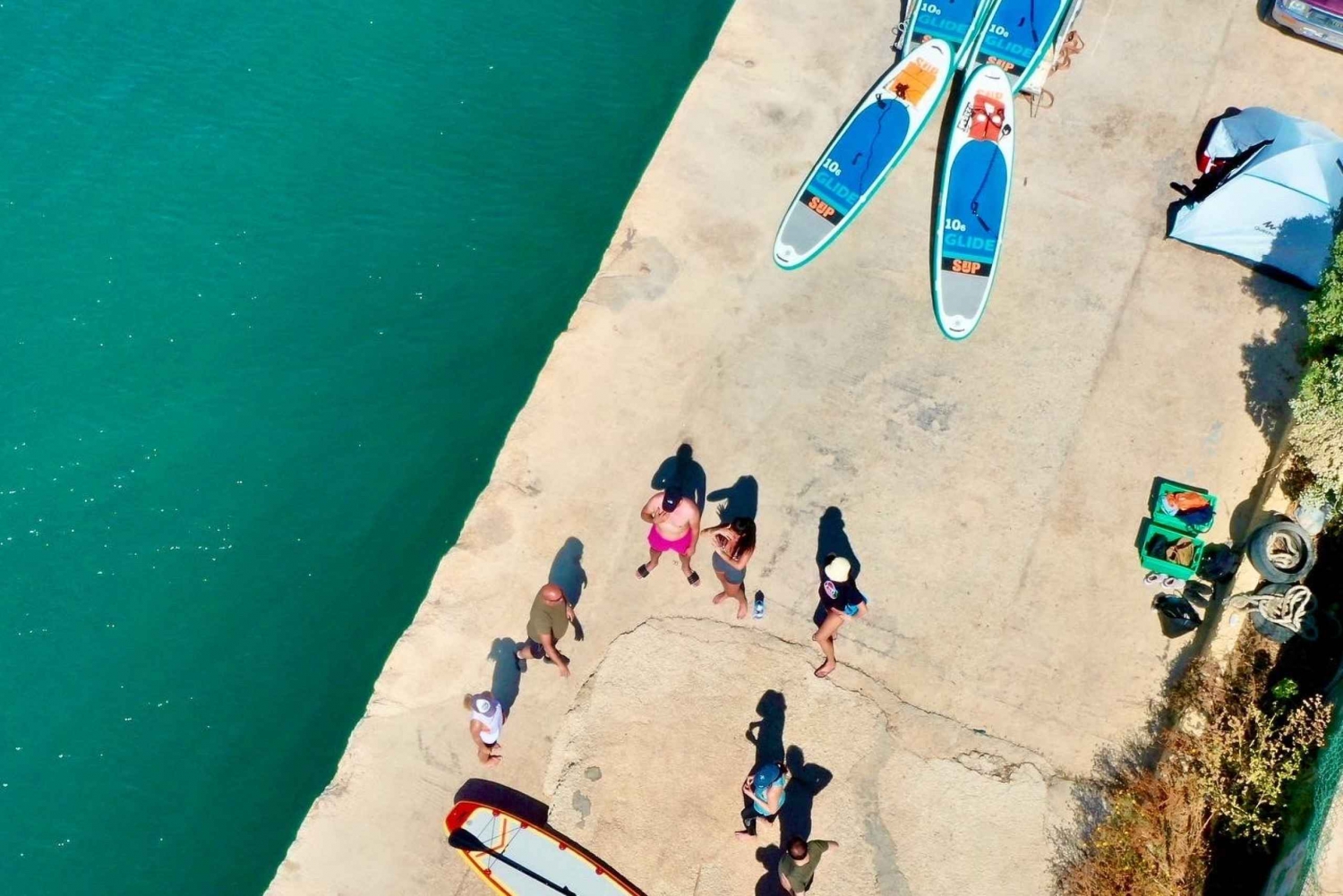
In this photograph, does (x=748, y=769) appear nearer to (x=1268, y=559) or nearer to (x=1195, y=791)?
(x=1195, y=791)

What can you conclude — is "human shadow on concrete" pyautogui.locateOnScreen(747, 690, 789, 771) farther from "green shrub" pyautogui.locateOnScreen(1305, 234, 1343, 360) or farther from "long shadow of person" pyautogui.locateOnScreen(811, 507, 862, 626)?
"green shrub" pyautogui.locateOnScreen(1305, 234, 1343, 360)

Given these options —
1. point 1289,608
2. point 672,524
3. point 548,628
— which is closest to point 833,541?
point 672,524

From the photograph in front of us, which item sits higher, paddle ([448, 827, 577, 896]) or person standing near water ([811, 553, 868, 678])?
person standing near water ([811, 553, 868, 678])

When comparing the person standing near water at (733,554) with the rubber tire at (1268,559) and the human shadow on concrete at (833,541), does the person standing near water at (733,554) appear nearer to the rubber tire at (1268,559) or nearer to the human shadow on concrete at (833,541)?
the human shadow on concrete at (833,541)

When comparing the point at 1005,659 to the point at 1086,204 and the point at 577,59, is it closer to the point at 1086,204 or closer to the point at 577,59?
the point at 1086,204

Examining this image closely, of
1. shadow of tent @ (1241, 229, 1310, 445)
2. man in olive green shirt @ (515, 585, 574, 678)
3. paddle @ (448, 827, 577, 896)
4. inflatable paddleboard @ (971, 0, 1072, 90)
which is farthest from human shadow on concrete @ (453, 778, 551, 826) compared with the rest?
inflatable paddleboard @ (971, 0, 1072, 90)

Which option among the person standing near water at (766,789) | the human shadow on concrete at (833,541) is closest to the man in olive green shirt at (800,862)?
the person standing near water at (766,789)
